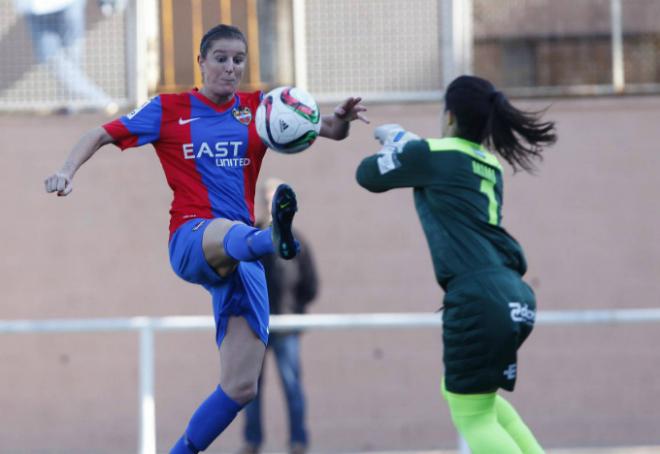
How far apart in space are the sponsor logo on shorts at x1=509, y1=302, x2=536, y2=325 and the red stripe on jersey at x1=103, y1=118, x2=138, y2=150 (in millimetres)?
1732

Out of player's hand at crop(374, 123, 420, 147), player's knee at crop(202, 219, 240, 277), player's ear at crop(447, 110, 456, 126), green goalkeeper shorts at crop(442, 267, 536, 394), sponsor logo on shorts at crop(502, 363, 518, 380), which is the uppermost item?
player's ear at crop(447, 110, 456, 126)

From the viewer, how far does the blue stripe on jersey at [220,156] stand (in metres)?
5.41

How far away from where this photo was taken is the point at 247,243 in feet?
16.4

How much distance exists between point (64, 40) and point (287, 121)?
5.74 meters

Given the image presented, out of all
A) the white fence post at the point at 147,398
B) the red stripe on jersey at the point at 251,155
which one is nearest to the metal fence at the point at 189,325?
the white fence post at the point at 147,398

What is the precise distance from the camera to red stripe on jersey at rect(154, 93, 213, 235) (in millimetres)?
5414

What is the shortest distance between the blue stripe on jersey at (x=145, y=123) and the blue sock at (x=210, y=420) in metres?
1.12

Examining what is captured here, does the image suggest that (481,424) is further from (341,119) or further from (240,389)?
(341,119)

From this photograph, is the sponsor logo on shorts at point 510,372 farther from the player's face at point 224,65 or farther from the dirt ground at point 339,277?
the dirt ground at point 339,277

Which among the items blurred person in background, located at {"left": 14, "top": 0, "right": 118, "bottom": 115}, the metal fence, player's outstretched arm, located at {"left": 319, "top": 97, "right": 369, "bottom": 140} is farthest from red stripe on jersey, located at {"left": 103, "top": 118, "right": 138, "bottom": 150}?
blurred person in background, located at {"left": 14, "top": 0, "right": 118, "bottom": 115}

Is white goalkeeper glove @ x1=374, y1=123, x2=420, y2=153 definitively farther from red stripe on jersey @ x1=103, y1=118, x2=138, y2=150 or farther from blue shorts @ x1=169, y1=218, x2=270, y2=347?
red stripe on jersey @ x1=103, y1=118, x2=138, y2=150

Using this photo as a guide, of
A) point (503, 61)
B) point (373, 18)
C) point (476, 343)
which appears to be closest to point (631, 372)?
point (503, 61)

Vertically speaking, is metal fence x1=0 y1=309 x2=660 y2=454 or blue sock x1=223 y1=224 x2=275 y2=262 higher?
blue sock x1=223 y1=224 x2=275 y2=262

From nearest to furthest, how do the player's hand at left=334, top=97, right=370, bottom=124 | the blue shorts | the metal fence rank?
the blue shorts
the player's hand at left=334, top=97, right=370, bottom=124
the metal fence
